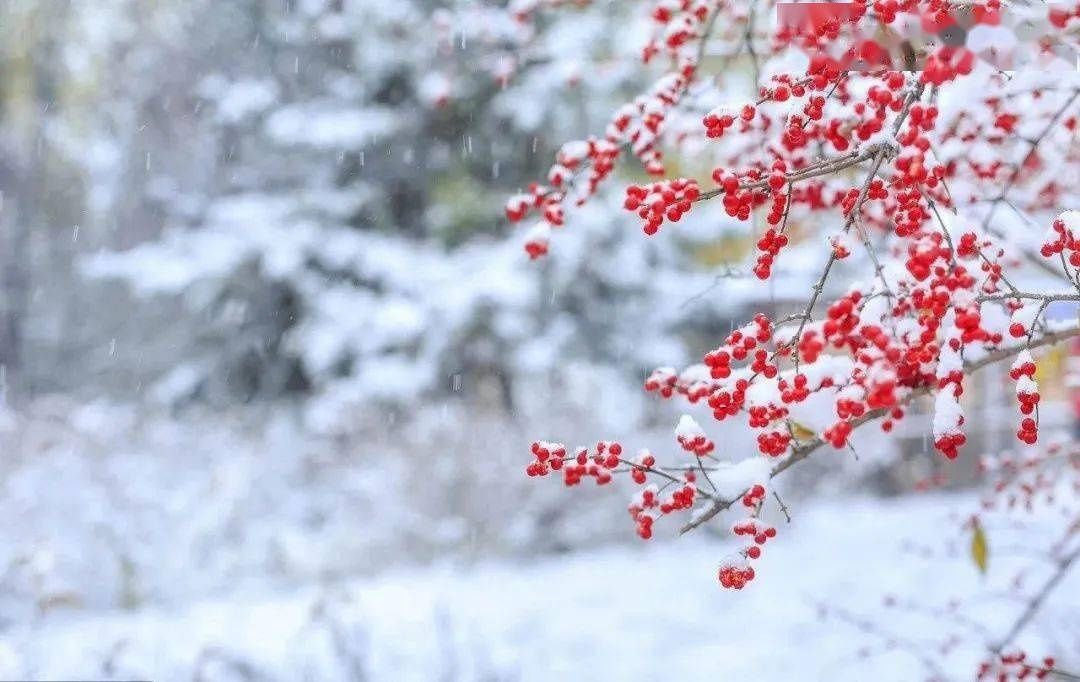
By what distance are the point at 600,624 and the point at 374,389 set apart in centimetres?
451

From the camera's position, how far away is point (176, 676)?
3.56 metres

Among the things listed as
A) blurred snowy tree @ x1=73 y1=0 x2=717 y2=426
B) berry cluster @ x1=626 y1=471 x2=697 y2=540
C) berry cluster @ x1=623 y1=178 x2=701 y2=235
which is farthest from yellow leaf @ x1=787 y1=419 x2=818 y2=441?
blurred snowy tree @ x1=73 y1=0 x2=717 y2=426

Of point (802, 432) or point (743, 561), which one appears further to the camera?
point (802, 432)

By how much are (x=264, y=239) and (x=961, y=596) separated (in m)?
6.81

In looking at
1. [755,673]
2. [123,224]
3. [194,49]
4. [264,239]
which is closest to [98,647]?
[755,673]

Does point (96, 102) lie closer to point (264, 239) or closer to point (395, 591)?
point (264, 239)

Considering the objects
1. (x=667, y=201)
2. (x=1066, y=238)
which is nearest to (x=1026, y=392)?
(x=1066, y=238)

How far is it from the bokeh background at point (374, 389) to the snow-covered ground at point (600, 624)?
31 mm

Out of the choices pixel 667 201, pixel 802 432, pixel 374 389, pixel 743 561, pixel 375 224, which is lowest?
pixel 743 561

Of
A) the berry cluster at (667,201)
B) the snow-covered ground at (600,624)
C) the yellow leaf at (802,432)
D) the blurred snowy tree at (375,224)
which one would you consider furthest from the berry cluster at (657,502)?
the blurred snowy tree at (375,224)

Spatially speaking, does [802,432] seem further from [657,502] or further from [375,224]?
[375,224]

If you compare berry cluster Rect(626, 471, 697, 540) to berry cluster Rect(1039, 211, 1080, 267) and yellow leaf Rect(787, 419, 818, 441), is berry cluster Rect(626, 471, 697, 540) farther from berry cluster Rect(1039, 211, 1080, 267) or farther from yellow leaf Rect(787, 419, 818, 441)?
berry cluster Rect(1039, 211, 1080, 267)

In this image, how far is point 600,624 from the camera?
518 cm

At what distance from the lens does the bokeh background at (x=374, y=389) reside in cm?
480
